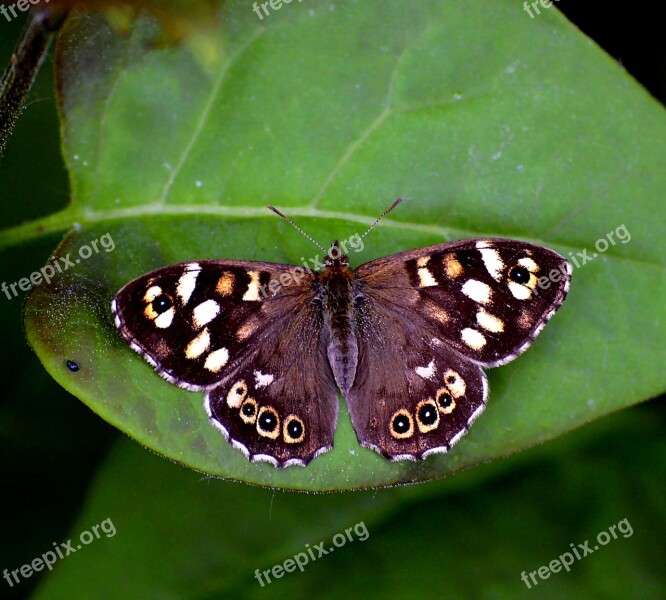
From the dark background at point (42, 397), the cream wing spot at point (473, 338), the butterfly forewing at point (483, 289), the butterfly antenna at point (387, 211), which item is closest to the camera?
the butterfly forewing at point (483, 289)

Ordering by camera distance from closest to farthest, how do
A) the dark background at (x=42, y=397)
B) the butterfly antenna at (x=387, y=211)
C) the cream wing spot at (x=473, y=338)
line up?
1. the cream wing spot at (x=473, y=338)
2. the butterfly antenna at (x=387, y=211)
3. the dark background at (x=42, y=397)

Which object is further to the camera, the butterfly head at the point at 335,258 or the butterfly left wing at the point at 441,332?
the butterfly head at the point at 335,258

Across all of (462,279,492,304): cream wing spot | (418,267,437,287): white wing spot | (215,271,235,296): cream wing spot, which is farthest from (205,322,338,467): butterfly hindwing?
(462,279,492,304): cream wing spot

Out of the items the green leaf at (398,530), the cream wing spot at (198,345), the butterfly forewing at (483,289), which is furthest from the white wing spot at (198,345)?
the green leaf at (398,530)

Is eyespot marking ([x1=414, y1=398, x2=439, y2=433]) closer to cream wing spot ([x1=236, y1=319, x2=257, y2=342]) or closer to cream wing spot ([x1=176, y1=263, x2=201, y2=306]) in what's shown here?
cream wing spot ([x1=236, y1=319, x2=257, y2=342])

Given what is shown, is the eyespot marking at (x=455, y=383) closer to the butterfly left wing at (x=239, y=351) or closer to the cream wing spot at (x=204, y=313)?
the butterfly left wing at (x=239, y=351)

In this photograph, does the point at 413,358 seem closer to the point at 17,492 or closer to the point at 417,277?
the point at 417,277
